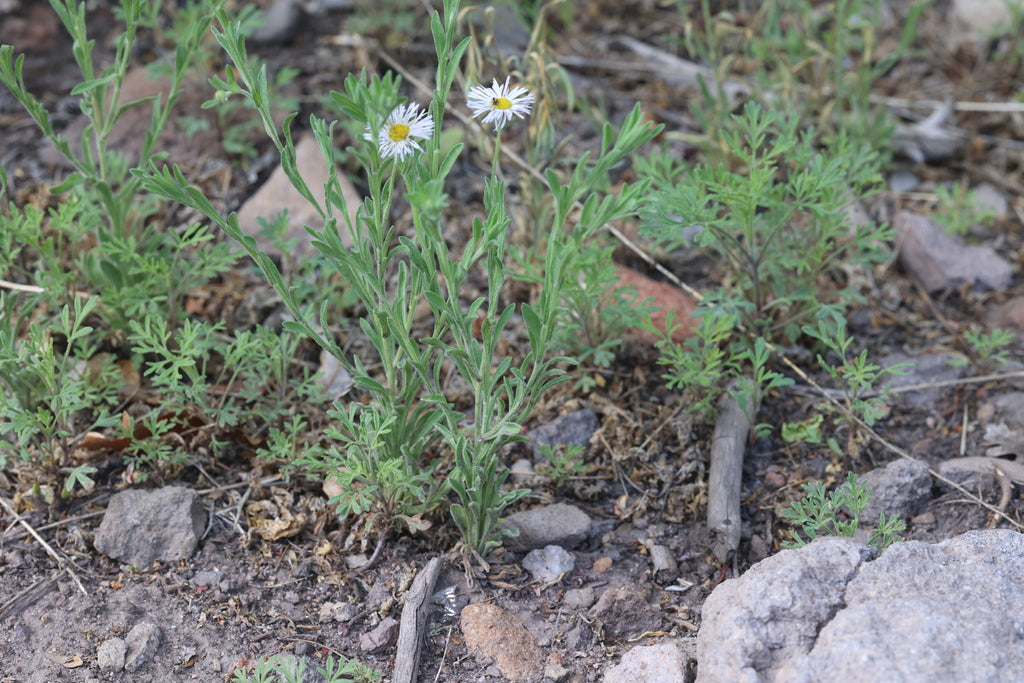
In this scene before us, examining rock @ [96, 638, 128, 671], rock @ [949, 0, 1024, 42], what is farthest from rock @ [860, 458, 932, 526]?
rock @ [949, 0, 1024, 42]

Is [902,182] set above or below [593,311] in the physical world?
below

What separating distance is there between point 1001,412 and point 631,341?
1397 millimetres

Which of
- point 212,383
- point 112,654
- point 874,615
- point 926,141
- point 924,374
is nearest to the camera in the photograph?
point 874,615

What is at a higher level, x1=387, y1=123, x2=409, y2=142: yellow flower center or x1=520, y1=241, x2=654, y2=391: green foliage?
x1=387, y1=123, x2=409, y2=142: yellow flower center

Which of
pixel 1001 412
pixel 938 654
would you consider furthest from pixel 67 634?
pixel 1001 412

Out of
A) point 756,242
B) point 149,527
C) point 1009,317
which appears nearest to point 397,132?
point 149,527

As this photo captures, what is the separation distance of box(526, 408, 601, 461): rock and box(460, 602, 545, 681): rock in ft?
2.32

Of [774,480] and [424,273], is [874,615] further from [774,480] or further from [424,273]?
[424,273]

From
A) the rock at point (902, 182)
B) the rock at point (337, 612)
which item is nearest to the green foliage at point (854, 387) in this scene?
the rock at point (902, 182)

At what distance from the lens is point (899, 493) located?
115 inches

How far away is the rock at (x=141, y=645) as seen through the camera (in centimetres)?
248

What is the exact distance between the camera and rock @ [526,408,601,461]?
10.6ft

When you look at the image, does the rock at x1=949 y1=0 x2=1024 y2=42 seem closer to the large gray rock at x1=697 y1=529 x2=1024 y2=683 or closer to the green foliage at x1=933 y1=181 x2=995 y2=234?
the green foliage at x1=933 y1=181 x2=995 y2=234

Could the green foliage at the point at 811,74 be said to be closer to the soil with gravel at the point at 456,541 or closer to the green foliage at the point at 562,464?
the soil with gravel at the point at 456,541
